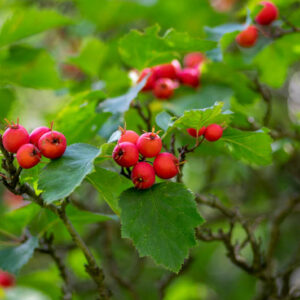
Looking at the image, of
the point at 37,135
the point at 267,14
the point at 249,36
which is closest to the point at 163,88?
the point at 249,36

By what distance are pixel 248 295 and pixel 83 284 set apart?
1.48m

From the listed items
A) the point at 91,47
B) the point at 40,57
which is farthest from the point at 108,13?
the point at 40,57

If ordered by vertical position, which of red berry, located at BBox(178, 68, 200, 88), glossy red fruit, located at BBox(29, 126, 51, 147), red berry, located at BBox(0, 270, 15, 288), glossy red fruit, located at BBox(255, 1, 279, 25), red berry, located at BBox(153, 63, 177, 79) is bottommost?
red berry, located at BBox(0, 270, 15, 288)

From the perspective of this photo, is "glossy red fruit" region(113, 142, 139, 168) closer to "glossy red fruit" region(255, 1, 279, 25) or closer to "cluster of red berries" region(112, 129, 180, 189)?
"cluster of red berries" region(112, 129, 180, 189)

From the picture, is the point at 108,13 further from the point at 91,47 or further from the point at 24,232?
the point at 24,232

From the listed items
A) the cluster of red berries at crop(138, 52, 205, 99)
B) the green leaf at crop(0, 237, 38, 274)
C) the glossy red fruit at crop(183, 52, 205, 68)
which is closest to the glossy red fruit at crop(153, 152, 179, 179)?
the green leaf at crop(0, 237, 38, 274)

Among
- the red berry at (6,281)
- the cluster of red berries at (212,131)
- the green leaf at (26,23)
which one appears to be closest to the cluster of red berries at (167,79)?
the green leaf at (26,23)

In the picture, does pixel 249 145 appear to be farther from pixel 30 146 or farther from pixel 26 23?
pixel 26 23

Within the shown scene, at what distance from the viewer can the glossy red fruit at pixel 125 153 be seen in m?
1.25

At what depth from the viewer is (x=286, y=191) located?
343 cm

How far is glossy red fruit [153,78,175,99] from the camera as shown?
2.18 meters

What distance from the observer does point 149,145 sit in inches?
50.4

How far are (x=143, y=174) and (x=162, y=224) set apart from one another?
0.58 feet

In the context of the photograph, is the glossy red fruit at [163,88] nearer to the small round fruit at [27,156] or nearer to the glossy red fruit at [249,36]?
the glossy red fruit at [249,36]
